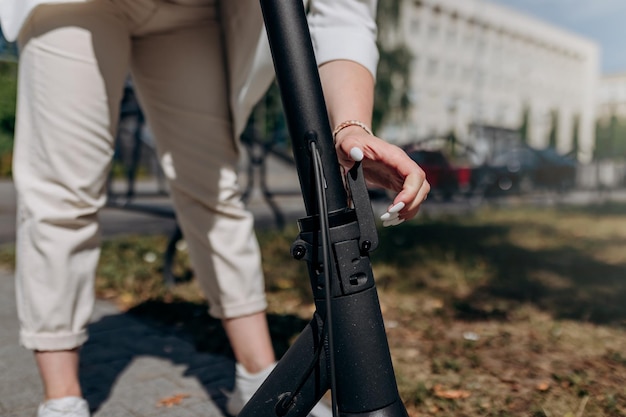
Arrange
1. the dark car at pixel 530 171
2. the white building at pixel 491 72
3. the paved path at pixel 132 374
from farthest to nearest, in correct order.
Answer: the white building at pixel 491 72 < the dark car at pixel 530 171 < the paved path at pixel 132 374

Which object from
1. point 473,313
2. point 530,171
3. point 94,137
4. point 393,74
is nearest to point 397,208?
point 94,137

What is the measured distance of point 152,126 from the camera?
5.64 feet

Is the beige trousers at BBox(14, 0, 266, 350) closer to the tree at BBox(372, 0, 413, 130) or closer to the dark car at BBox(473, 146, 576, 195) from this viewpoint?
the dark car at BBox(473, 146, 576, 195)

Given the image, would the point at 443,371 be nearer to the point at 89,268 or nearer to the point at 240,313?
the point at 240,313

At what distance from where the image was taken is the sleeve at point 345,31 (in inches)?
50.6

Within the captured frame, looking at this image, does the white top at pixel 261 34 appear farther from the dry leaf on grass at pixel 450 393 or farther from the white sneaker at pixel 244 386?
the dry leaf on grass at pixel 450 393

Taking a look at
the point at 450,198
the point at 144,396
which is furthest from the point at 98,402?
the point at 450,198

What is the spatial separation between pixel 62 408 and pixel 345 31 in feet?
3.31

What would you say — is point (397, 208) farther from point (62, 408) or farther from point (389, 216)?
point (62, 408)

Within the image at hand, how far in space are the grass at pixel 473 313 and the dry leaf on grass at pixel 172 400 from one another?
42 cm

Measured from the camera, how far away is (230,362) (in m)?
2.09

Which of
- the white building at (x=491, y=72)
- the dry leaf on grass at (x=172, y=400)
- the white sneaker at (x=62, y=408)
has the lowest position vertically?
the white building at (x=491, y=72)

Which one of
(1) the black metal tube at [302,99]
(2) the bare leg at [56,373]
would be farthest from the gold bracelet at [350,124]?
(2) the bare leg at [56,373]

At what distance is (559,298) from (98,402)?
2.12 meters
